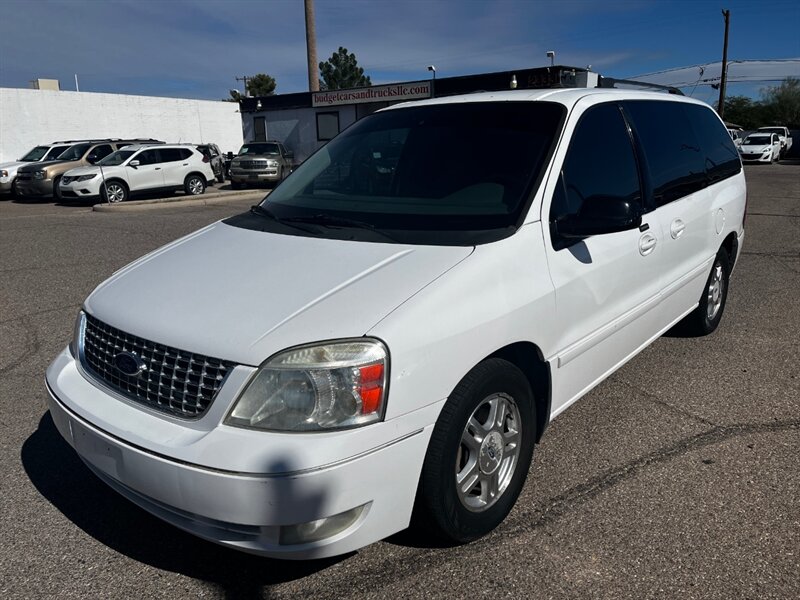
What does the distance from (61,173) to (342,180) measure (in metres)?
18.0

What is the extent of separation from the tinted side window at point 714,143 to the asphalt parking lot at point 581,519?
4.61 ft

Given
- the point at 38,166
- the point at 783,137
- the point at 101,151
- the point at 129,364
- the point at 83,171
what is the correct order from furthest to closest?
the point at 783,137 < the point at 101,151 < the point at 38,166 < the point at 83,171 < the point at 129,364

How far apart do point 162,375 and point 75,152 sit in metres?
20.5

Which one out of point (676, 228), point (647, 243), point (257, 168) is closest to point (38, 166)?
point (257, 168)

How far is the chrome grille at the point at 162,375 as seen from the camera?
227 centimetres

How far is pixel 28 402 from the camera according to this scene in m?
4.15

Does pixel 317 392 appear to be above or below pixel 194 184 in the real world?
above

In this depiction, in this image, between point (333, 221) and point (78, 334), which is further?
point (333, 221)

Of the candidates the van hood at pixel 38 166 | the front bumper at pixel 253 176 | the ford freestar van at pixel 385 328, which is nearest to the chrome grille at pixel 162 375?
the ford freestar van at pixel 385 328

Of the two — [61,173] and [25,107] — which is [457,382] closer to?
[61,173]

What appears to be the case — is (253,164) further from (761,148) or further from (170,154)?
(761,148)

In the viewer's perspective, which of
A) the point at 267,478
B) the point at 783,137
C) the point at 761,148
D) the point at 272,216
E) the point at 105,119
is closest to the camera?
the point at 267,478

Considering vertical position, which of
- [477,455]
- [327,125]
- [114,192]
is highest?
[327,125]

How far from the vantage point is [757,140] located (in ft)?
112
